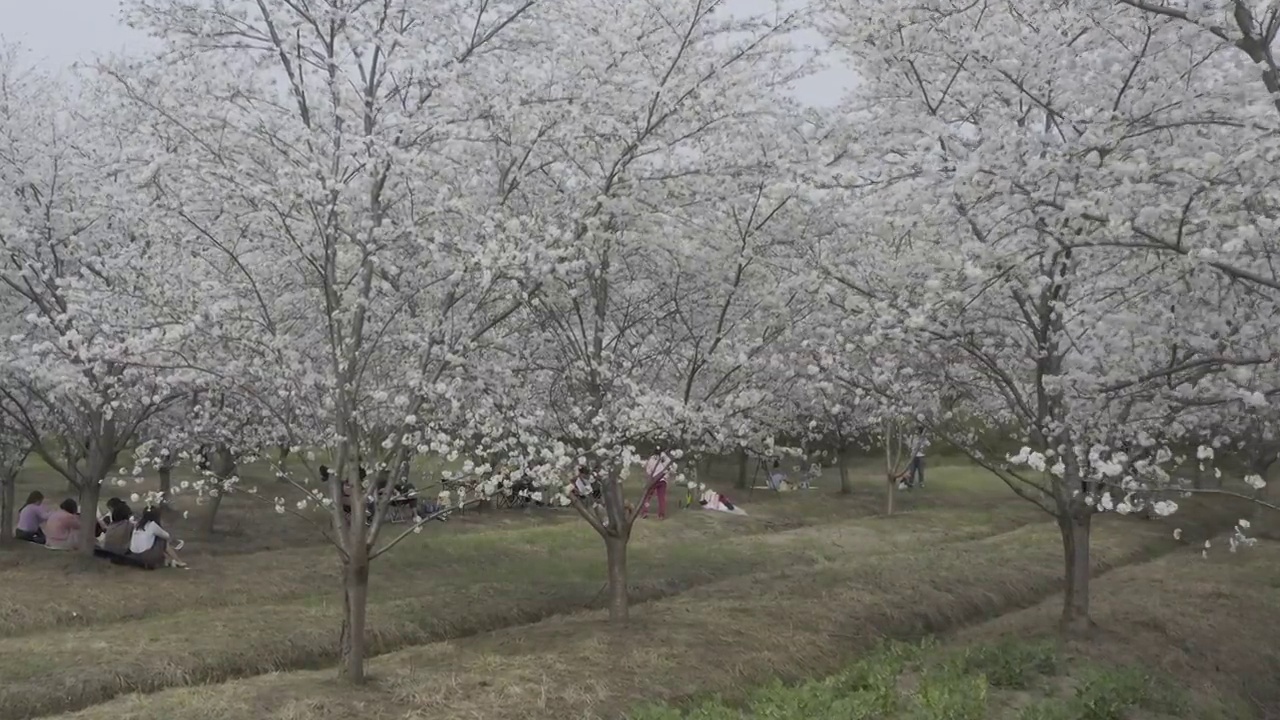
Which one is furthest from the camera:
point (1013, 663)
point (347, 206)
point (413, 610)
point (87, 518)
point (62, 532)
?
point (62, 532)

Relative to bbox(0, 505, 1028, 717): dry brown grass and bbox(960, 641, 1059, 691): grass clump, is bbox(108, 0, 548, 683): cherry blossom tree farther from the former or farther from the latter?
bbox(960, 641, 1059, 691): grass clump

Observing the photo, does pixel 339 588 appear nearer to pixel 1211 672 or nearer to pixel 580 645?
pixel 580 645

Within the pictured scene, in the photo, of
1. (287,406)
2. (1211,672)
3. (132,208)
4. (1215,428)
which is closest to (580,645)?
(287,406)

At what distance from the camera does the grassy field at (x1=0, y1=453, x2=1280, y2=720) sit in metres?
10.6

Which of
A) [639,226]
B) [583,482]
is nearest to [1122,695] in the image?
[583,482]

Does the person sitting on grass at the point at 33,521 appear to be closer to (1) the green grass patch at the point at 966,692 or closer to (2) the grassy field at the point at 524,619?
(2) the grassy field at the point at 524,619

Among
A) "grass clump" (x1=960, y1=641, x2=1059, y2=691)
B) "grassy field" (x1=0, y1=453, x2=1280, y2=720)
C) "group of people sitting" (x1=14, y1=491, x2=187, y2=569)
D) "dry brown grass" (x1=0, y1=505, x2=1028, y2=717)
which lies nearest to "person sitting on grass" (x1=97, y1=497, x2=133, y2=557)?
"group of people sitting" (x1=14, y1=491, x2=187, y2=569)

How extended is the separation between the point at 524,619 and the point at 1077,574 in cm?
788

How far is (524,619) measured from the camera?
15383 mm

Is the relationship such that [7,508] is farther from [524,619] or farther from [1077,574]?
[1077,574]

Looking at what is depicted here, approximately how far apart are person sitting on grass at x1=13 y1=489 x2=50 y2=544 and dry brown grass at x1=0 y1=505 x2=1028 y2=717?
14.6 ft

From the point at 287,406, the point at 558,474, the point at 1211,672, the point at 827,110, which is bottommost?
the point at 1211,672

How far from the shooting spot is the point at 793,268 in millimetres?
12773

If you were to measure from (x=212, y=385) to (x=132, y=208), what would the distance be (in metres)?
2.34
